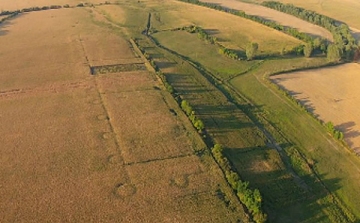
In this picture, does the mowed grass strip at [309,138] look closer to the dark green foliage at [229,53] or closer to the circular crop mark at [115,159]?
the dark green foliage at [229,53]

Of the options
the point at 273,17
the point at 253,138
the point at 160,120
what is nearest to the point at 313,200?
the point at 253,138

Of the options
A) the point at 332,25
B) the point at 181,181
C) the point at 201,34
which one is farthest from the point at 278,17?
the point at 181,181

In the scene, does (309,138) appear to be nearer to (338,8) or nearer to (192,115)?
(192,115)

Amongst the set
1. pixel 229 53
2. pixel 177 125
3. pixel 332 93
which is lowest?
pixel 332 93

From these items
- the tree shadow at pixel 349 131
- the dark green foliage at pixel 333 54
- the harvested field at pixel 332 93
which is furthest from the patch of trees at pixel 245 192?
the dark green foliage at pixel 333 54

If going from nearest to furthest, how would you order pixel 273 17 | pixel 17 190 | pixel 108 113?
pixel 17 190 → pixel 108 113 → pixel 273 17

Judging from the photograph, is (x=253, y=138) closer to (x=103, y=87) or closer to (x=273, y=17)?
(x=103, y=87)

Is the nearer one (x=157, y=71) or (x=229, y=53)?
(x=157, y=71)
